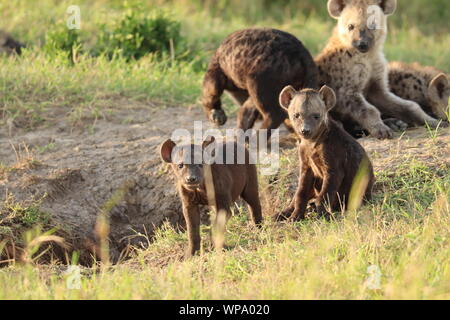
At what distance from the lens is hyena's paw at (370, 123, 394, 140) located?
263 inches

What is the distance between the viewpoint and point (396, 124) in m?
6.94

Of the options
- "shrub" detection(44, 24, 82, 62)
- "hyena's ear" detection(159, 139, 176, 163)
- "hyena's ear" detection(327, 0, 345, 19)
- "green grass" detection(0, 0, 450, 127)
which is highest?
"hyena's ear" detection(327, 0, 345, 19)

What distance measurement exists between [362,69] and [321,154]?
1.80 meters

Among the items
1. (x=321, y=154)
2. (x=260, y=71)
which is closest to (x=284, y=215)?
(x=321, y=154)

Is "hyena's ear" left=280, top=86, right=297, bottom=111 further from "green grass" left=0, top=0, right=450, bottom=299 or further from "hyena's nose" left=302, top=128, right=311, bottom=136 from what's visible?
"green grass" left=0, top=0, right=450, bottom=299

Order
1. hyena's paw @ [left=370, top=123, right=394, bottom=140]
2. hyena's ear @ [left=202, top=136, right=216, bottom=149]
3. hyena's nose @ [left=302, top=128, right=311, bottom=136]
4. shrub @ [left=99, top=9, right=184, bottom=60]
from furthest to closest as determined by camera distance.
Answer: shrub @ [left=99, top=9, right=184, bottom=60] → hyena's paw @ [left=370, top=123, right=394, bottom=140] → hyena's nose @ [left=302, top=128, right=311, bottom=136] → hyena's ear @ [left=202, top=136, right=216, bottom=149]

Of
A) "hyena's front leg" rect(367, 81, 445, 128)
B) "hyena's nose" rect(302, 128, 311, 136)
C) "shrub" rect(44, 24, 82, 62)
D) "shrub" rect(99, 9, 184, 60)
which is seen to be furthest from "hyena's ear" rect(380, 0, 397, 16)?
"shrub" rect(44, 24, 82, 62)

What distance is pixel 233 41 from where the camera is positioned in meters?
6.70

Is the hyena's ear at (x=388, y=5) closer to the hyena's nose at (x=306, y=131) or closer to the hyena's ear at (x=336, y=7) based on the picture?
the hyena's ear at (x=336, y=7)

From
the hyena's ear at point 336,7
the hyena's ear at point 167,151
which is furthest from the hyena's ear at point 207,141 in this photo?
the hyena's ear at point 336,7
